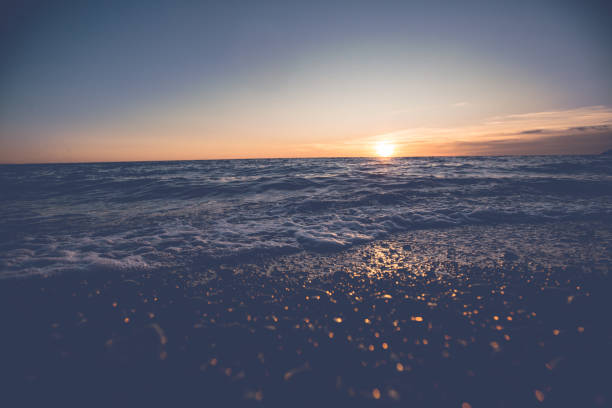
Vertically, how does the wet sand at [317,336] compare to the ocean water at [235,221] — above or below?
below

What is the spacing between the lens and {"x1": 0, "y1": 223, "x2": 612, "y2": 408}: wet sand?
1.50 metres

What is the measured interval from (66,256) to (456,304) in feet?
17.9

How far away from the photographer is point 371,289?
101 inches

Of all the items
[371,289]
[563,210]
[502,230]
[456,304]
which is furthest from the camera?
[563,210]

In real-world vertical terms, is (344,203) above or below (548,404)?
above

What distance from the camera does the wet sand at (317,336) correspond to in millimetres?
1504

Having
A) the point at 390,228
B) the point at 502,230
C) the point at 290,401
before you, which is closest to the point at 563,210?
the point at 502,230

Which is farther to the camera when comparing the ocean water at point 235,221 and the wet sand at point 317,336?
the ocean water at point 235,221

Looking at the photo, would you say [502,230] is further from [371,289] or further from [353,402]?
[353,402]

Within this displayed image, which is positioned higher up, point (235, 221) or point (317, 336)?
point (235, 221)

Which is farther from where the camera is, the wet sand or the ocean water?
the ocean water

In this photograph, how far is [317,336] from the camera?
193cm

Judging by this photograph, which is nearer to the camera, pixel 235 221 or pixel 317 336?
pixel 317 336

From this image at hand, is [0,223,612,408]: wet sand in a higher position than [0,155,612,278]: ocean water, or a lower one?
lower
